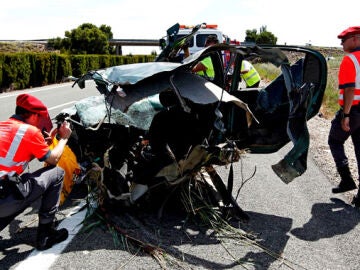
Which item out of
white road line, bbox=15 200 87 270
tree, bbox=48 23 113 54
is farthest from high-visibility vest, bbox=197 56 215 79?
tree, bbox=48 23 113 54

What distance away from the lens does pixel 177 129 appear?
13.8ft

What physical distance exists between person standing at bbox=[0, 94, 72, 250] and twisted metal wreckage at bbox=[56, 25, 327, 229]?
647 mm

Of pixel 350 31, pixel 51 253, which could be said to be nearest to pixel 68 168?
pixel 51 253

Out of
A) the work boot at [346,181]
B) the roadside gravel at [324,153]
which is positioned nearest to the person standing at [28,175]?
the work boot at [346,181]

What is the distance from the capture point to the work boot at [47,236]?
3.29m

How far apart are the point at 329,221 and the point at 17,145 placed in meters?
3.10

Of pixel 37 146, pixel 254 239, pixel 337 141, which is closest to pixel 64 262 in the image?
pixel 37 146

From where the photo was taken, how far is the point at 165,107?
403 centimetres

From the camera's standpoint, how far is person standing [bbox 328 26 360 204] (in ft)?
14.7

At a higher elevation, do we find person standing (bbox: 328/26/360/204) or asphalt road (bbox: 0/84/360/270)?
person standing (bbox: 328/26/360/204)

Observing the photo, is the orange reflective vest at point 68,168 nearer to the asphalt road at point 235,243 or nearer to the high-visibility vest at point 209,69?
the asphalt road at point 235,243

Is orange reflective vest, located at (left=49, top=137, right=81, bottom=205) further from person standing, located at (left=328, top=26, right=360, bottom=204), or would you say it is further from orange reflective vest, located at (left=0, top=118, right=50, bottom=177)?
person standing, located at (left=328, top=26, right=360, bottom=204)

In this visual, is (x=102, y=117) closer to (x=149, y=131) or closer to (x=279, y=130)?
(x=149, y=131)

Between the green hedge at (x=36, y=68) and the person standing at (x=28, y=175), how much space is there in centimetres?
1642
